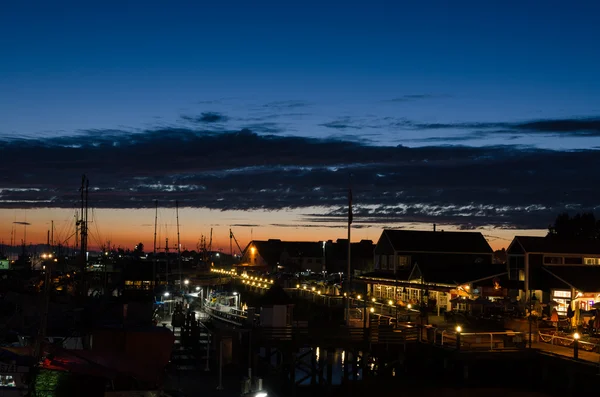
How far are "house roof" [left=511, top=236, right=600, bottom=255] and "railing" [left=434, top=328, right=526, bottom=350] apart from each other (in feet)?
56.2

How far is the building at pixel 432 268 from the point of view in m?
Answer: 60.4

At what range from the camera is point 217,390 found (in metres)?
35.9

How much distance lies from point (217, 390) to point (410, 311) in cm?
2364

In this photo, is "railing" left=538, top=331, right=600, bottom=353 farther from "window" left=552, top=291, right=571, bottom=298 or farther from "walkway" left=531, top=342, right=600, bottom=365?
"window" left=552, top=291, right=571, bottom=298

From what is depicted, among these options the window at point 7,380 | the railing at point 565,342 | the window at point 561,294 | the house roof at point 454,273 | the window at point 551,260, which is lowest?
the window at point 7,380

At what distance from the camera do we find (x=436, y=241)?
268 ft

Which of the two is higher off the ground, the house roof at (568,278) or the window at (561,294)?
the house roof at (568,278)

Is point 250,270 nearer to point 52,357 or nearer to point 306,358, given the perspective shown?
point 306,358

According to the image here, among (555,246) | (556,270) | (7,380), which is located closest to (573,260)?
(555,246)

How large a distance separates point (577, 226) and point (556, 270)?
2814 inches

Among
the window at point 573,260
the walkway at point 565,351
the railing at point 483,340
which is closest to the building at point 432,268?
the window at point 573,260

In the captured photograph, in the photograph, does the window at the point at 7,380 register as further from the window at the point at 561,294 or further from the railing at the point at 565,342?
the window at the point at 561,294

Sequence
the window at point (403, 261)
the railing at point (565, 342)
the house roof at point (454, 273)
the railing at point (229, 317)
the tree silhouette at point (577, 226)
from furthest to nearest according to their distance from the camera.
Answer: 1. the tree silhouette at point (577, 226)
2. the window at point (403, 261)
3. the house roof at point (454, 273)
4. the railing at point (229, 317)
5. the railing at point (565, 342)

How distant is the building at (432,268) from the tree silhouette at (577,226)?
135 ft
